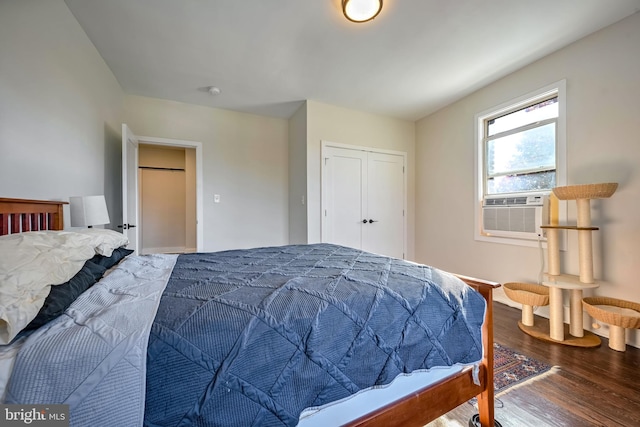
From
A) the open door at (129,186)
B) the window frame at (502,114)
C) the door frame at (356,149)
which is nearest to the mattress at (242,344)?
the open door at (129,186)

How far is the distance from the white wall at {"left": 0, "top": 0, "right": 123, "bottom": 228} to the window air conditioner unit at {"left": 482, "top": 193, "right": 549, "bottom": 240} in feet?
12.9

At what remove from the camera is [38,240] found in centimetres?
90

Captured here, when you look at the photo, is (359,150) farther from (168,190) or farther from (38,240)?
(168,190)

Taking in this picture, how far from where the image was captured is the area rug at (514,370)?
154cm

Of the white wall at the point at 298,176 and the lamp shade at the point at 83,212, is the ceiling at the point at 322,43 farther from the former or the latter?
the lamp shade at the point at 83,212

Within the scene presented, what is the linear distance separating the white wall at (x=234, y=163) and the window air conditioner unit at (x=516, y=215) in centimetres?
270

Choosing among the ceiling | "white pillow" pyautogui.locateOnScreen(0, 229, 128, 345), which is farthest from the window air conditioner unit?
"white pillow" pyautogui.locateOnScreen(0, 229, 128, 345)

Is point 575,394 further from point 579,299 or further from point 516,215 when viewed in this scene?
point 516,215

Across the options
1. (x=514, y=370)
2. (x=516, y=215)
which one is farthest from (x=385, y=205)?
(x=514, y=370)

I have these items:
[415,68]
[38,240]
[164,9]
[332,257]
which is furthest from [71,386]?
[415,68]

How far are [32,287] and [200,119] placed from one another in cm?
322

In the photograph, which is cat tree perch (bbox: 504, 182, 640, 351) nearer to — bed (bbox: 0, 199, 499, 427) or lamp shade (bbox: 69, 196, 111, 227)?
bed (bbox: 0, 199, 499, 427)

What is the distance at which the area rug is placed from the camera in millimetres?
1537

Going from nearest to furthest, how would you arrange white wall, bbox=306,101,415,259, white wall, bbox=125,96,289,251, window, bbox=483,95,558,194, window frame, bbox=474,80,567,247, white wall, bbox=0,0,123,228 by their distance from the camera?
white wall, bbox=0,0,123,228 → window frame, bbox=474,80,567,247 → window, bbox=483,95,558,194 → white wall, bbox=125,96,289,251 → white wall, bbox=306,101,415,259
